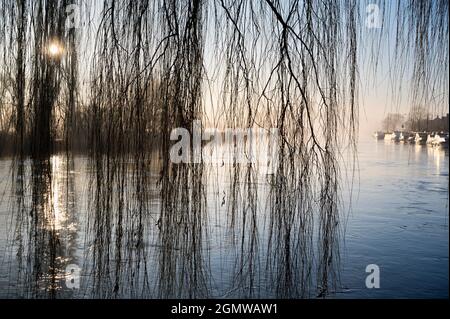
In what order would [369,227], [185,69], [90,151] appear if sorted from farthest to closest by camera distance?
[369,227], [90,151], [185,69]

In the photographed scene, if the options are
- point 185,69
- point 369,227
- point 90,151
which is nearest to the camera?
point 185,69

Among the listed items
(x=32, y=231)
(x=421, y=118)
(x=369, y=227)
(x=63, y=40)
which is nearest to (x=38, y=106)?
(x=63, y=40)

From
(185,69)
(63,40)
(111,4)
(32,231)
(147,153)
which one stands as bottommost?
(32,231)

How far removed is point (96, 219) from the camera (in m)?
2.08

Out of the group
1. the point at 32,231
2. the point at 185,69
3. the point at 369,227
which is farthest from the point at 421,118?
the point at 369,227

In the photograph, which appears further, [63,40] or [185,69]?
[63,40]

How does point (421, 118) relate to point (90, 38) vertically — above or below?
below

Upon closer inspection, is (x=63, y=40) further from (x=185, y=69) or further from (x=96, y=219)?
(x=96, y=219)

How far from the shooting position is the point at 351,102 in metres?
2.18

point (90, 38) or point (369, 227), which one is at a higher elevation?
point (90, 38)

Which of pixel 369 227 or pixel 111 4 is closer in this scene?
pixel 111 4

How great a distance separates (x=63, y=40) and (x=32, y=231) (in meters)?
0.99
